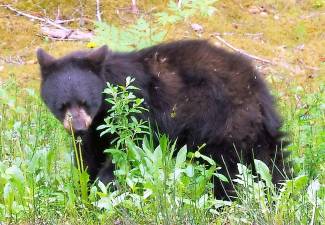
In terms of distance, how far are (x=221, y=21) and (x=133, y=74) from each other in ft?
20.1

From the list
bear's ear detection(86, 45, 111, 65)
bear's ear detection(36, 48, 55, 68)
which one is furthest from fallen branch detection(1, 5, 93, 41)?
bear's ear detection(86, 45, 111, 65)

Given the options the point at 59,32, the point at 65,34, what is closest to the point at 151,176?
the point at 65,34

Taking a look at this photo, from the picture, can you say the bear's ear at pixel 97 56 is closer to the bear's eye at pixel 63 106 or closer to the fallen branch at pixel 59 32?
the bear's eye at pixel 63 106

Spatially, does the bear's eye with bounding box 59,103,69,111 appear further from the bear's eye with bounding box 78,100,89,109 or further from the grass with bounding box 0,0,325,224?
the grass with bounding box 0,0,325,224

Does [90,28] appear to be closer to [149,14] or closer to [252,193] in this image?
[149,14]

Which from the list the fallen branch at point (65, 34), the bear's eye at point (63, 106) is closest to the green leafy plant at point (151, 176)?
the bear's eye at point (63, 106)

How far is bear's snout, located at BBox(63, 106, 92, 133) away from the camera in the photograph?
6.03 meters

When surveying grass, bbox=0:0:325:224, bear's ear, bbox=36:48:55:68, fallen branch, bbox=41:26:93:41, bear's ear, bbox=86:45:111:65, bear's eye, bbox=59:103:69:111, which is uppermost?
bear's ear, bbox=86:45:111:65

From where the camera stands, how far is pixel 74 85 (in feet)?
20.9

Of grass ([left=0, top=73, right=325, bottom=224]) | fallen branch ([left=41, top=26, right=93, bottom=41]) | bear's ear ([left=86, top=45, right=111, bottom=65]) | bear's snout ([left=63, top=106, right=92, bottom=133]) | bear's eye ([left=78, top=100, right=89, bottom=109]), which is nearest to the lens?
grass ([left=0, top=73, right=325, bottom=224])

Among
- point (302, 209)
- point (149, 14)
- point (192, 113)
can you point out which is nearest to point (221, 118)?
point (192, 113)

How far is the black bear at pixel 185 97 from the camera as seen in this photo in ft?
21.2

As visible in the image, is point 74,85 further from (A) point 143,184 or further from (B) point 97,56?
(A) point 143,184

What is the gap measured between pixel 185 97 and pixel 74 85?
103 centimetres
